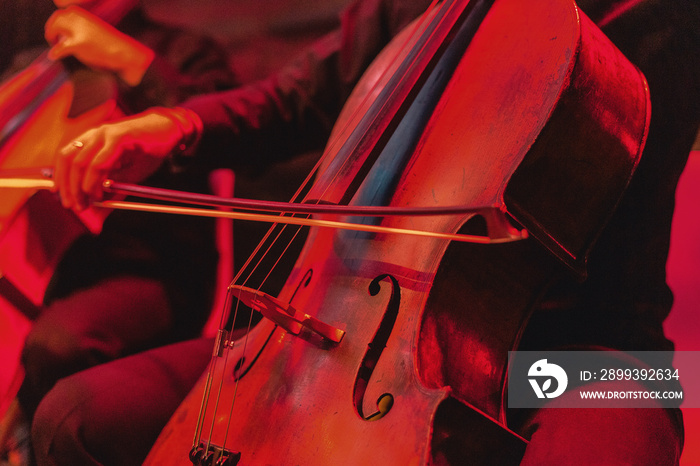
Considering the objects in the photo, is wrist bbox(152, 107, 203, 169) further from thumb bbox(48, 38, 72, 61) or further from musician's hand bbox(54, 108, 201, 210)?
thumb bbox(48, 38, 72, 61)

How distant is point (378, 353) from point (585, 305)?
0.36 meters

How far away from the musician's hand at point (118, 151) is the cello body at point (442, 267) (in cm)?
27

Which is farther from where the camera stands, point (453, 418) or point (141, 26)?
point (141, 26)

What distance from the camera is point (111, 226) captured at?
893mm

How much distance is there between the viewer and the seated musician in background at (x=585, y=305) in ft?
1.71

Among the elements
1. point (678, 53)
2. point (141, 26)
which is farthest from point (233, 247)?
point (678, 53)

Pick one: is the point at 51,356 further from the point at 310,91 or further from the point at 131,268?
the point at 310,91

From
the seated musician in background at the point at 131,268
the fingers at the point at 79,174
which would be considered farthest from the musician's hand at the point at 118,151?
the seated musician in background at the point at 131,268

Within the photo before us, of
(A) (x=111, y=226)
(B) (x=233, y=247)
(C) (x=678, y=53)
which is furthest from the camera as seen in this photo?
(B) (x=233, y=247)

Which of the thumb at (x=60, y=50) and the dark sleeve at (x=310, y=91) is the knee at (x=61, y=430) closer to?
the dark sleeve at (x=310, y=91)

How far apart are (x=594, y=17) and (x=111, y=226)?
88 cm

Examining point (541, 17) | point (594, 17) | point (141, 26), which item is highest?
point (141, 26)

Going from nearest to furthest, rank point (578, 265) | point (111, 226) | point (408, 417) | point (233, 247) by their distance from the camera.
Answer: point (408, 417)
point (578, 265)
point (111, 226)
point (233, 247)

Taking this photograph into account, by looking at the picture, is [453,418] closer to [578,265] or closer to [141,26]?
[578,265]
